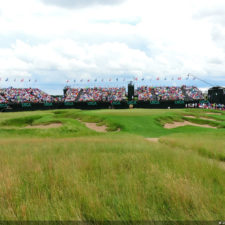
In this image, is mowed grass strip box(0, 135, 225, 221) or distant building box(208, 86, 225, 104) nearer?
mowed grass strip box(0, 135, 225, 221)

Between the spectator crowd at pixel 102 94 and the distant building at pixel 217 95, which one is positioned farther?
the distant building at pixel 217 95

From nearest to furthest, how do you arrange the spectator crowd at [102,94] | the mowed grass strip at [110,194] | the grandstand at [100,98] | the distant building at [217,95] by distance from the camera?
the mowed grass strip at [110,194] → the grandstand at [100,98] → the spectator crowd at [102,94] → the distant building at [217,95]

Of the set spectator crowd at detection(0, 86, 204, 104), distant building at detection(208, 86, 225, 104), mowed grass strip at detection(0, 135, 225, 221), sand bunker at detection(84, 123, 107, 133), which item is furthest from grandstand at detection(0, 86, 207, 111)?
mowed grass strip at detection(0, 135, 225, 221)

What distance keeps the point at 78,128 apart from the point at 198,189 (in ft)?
72.5

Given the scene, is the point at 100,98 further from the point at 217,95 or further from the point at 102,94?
the point at 217,95

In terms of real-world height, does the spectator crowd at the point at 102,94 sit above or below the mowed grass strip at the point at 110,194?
above

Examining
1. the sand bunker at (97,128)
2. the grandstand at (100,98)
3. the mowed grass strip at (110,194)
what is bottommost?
the sand bunker at (97,128)

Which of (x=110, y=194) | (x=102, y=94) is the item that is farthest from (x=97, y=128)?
(x=102, y=94)

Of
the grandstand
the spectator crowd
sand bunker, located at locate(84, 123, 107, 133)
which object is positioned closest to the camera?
sand bunker, located at locate(84, 123, 107, 133)

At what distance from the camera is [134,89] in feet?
270

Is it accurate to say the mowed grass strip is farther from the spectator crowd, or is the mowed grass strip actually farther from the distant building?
the distant building

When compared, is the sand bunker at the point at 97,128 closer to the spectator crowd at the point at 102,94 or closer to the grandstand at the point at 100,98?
the grandstand at the point at 100,98

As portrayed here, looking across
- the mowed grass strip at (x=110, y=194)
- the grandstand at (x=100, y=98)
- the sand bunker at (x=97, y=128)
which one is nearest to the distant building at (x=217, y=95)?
the grandstand at (x=100, y=98)

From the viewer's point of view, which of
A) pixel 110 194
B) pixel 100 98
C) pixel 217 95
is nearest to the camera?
pixel 110 194
